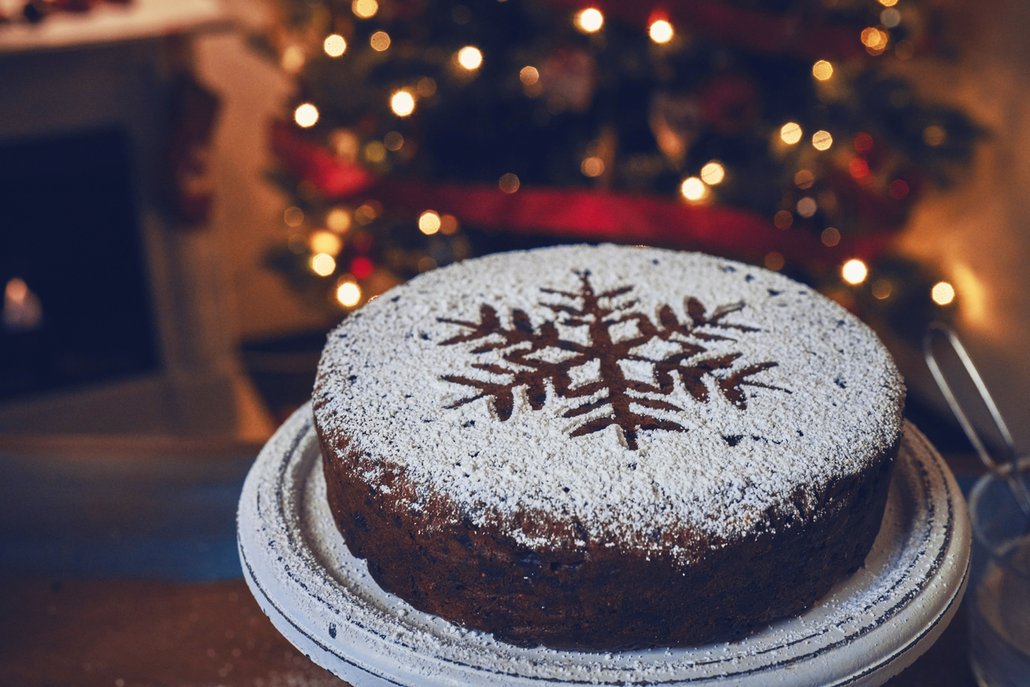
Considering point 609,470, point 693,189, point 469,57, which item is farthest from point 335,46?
point 609,470

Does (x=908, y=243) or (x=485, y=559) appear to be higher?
(x=485, y=559)

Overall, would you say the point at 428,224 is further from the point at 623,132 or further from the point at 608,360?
the point at 608,360

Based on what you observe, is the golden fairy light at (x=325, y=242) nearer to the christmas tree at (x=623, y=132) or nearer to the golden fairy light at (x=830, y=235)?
the christmas tree at (x=623, y=132)

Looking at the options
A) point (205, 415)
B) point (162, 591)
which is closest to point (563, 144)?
point (205, 415)

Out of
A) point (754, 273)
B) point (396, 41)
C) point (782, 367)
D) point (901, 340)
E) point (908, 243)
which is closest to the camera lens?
point (782, 367)

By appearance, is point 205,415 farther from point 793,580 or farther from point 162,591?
point 793,580

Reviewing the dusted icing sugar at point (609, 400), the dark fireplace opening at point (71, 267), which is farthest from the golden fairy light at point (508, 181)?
the dusted icing sugar at point (609, 400)

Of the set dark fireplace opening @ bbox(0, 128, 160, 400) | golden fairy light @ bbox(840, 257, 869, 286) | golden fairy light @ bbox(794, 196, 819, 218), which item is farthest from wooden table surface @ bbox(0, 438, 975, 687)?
dark fireplace opening @ bbox(0, 128, 160, 400)

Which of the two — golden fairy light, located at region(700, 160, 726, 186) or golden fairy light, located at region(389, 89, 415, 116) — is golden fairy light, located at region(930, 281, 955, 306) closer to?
golden fairy light, located at region(700, 160, 726, 186)
